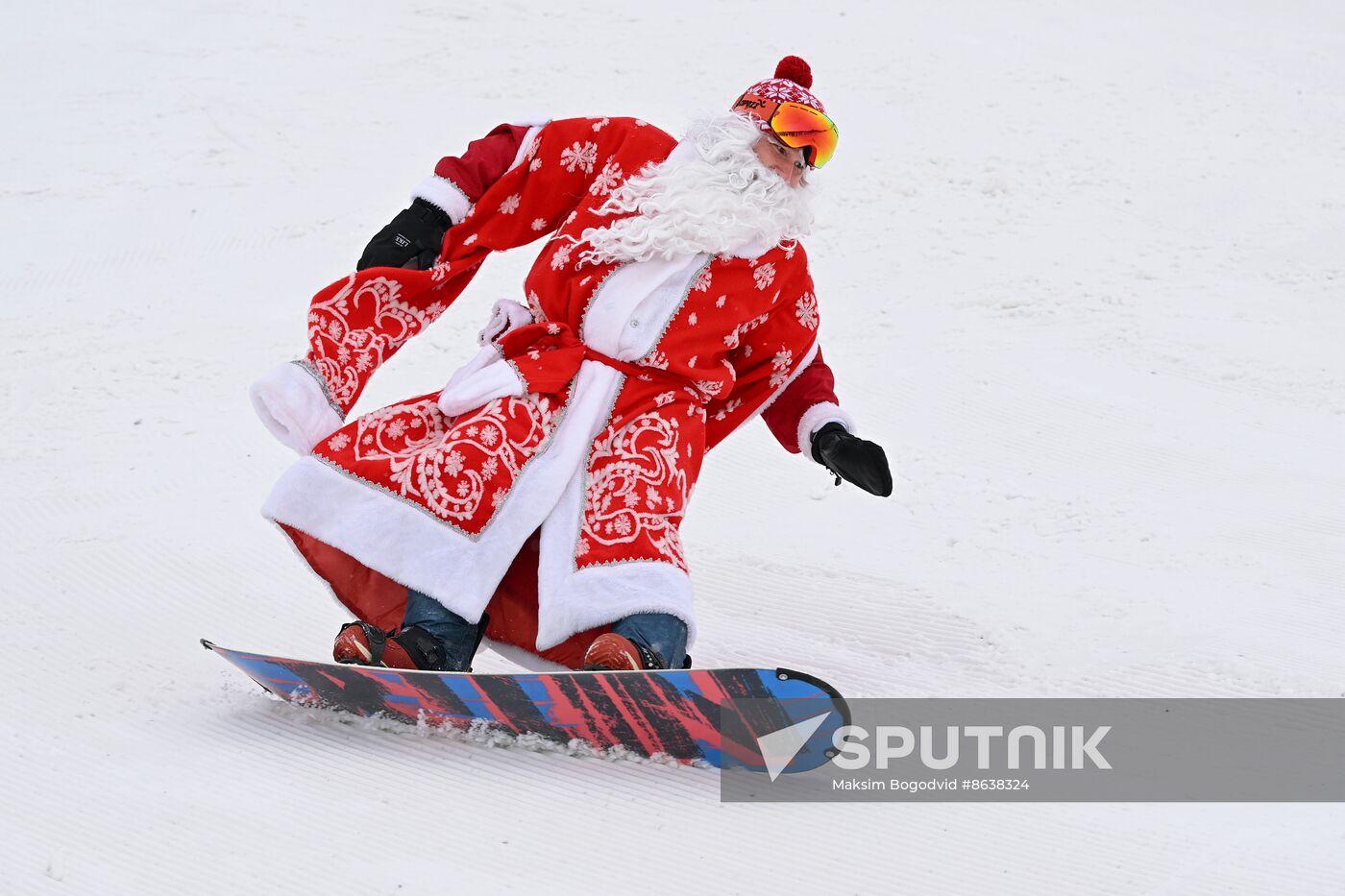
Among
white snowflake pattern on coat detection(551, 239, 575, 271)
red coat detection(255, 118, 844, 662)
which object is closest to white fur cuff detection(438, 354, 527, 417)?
red coat detection(255, 118, 844, 662)

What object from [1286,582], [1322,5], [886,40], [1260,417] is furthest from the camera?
[1322,5]

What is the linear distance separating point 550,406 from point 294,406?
525 millimetres

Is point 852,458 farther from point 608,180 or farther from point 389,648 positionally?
point 389,648

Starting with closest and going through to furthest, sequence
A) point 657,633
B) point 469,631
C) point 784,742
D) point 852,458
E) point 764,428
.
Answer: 1. point 784,742
2. point 657,633
3. point 469,631
4. point 852,458
5. point 764,428

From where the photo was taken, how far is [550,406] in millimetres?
2938

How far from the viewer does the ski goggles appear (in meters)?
3.01

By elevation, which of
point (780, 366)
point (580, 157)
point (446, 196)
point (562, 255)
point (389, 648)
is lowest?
point (389, 648)

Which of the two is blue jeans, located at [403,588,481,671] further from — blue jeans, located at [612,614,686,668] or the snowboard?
blue jeans, located at [612,614,686,668]

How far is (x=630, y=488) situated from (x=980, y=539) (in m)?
1.61

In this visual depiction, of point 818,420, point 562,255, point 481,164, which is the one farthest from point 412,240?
point 818,420

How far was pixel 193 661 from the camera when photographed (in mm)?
3234

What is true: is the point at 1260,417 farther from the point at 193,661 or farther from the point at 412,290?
the point at 193,661

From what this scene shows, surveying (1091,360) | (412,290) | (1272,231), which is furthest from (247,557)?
(1272,231)

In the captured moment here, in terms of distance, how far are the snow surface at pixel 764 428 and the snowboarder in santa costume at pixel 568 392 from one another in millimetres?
324
